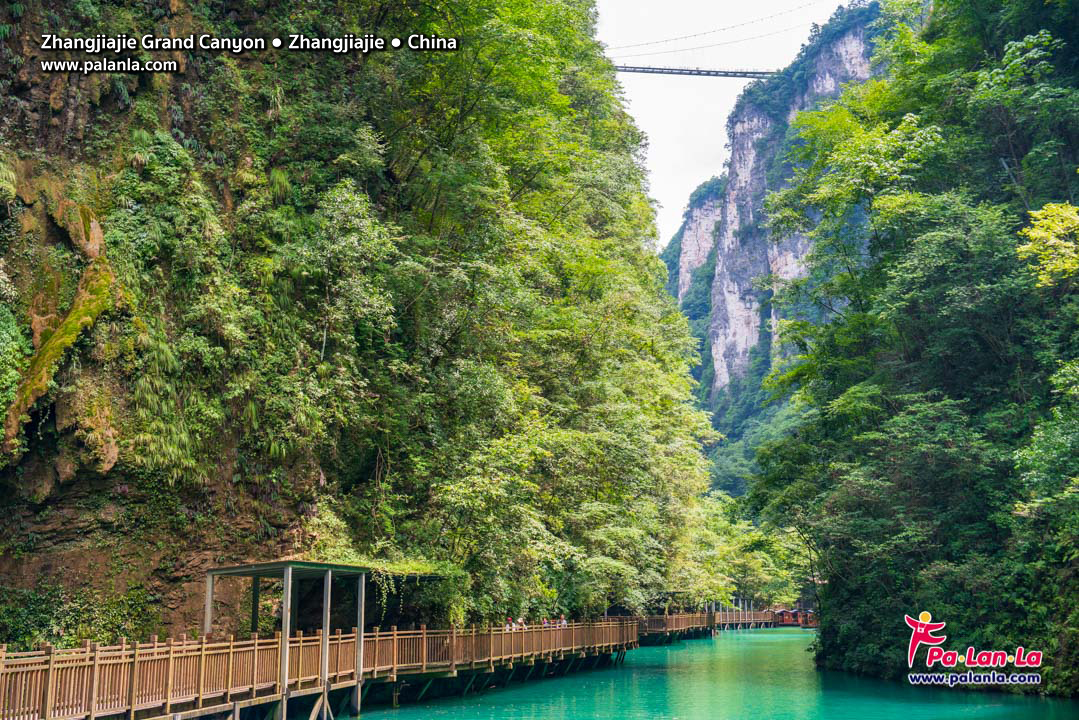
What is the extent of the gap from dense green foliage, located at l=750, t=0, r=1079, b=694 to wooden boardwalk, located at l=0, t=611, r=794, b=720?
35.1ft

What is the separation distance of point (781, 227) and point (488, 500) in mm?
19350

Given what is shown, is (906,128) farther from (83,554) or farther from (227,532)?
(83,554)

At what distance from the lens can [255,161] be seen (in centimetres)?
2239

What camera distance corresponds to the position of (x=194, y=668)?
511 inches

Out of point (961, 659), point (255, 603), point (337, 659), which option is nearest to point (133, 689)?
point (255, 603)

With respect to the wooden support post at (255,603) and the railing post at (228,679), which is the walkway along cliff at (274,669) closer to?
the railing post at (228,679)

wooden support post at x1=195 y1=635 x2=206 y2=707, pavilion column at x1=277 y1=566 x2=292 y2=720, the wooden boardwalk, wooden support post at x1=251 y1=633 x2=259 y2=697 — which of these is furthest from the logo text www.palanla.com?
wooden support post at x1=195 y1=635 x2=206 y2=707

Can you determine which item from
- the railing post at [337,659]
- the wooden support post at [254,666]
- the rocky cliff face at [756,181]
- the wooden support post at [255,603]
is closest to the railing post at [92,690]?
the wooden support post at [254,666]

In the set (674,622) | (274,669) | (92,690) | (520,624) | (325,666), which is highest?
(92,690)

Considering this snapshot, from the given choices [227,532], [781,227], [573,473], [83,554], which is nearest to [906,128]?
[781,227]

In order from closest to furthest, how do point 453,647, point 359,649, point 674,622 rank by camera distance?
1. point 359,649
2. point 453,647
3. point 674,622

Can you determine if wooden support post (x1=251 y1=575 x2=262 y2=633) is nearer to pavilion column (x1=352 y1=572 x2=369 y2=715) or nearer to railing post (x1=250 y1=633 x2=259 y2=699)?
pavilion column (x1=352 y1=572 x2=369 y2=715)

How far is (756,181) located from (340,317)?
121 m

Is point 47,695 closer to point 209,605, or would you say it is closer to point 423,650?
point 209,605
